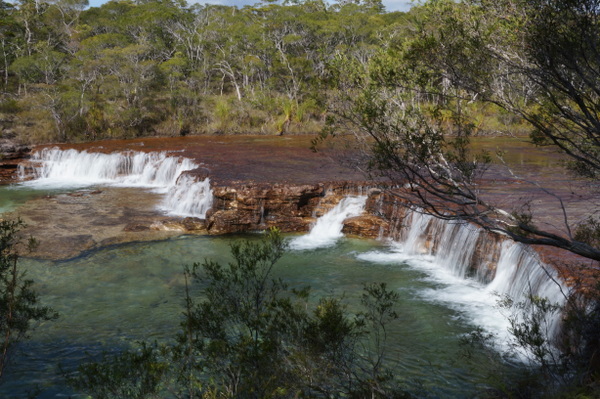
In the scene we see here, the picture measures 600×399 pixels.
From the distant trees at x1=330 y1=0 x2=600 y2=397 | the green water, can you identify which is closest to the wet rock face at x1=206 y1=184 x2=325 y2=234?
the green water

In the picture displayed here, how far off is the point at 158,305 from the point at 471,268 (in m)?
6.24

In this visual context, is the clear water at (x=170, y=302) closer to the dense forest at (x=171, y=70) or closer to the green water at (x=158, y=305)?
the green water at (x=158, y=305)

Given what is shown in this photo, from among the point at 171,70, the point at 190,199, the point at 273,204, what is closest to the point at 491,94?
the point at 273,204

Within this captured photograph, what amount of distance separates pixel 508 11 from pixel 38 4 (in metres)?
51.9

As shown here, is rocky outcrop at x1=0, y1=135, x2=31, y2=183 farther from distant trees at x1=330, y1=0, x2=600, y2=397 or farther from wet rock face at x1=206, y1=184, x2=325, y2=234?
distant trees at x1=330, y1=0, x2=600, y2=397

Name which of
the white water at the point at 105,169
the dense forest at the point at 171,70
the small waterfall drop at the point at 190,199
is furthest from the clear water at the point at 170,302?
the dense forest at the point at 171,70

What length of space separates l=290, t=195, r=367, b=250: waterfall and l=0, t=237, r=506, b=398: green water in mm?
605

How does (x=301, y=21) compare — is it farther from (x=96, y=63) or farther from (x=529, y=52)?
(x=529, y=52)

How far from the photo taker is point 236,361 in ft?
14.7

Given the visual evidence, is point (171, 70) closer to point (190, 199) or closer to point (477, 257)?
point (190, 199)

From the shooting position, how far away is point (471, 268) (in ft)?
32.7

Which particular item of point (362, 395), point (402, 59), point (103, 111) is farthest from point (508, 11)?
point (103, 111)

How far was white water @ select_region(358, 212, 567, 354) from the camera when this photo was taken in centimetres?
781

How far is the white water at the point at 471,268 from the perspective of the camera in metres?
7.81
